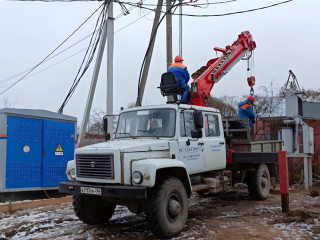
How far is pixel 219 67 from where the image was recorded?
9.20 metres

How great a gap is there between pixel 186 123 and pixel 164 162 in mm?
1269

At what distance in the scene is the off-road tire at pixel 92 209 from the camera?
258 inches

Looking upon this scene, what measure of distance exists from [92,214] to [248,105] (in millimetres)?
5182

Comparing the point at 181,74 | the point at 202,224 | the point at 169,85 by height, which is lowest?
the point at 202,224

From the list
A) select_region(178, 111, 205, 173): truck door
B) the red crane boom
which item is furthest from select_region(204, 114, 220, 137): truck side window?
the red crane boom

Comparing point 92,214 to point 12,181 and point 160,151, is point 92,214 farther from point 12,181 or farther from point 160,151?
point 12,181

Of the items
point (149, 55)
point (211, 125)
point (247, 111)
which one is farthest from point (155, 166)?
point (149, 55)

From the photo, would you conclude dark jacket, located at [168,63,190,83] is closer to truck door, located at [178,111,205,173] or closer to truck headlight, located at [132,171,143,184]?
truck door, located at [178,111,205,173]

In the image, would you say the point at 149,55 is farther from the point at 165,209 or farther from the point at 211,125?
the point at 165,209

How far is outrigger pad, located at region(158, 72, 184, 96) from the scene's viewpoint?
7562 millimetres

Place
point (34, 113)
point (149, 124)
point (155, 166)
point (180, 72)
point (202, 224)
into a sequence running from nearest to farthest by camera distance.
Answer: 1. point (155, 166)
2. point (202, 224)
3. point (149, 124)
4. point (180, 72)
5. point (34, 113)

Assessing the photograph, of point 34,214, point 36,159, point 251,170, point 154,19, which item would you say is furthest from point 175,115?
point 154,19

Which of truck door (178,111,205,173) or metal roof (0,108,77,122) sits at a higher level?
metal roof (0,108,77,122)

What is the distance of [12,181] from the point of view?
8.80 metres
